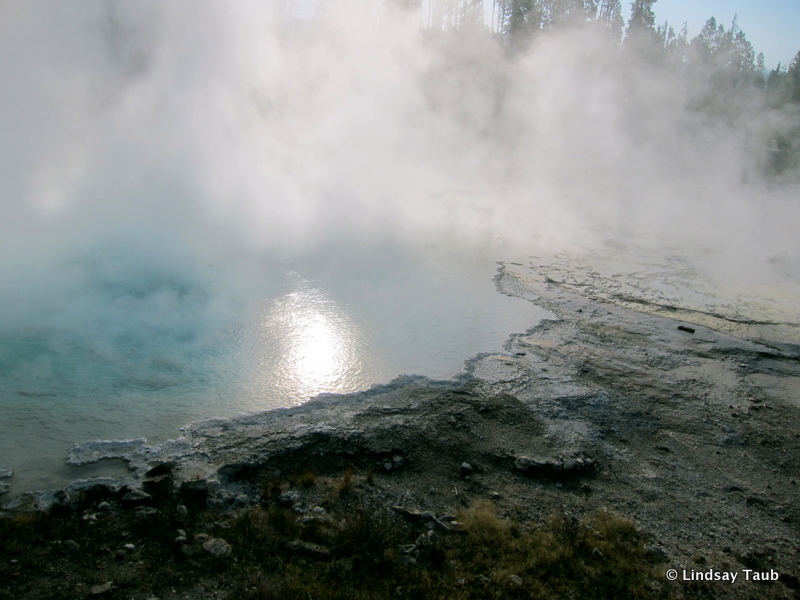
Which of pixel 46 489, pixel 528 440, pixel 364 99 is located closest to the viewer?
pixel 46 489

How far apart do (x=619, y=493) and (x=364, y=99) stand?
35.2 ft

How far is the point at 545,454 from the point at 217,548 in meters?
2.06

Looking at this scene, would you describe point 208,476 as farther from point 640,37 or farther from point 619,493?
point 640,37

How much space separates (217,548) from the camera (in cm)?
260

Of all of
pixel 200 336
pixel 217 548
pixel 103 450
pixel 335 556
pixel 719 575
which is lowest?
pixel 719 575

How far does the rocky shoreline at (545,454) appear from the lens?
2.99 meters

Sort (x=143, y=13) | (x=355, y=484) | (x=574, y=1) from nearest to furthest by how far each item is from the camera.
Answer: (x=355, y=484)
(x=143, y=13)
(x=574, y=1)

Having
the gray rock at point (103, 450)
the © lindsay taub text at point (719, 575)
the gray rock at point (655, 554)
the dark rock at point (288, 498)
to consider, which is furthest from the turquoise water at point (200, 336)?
the © lindsay taub text at point (719, 575)

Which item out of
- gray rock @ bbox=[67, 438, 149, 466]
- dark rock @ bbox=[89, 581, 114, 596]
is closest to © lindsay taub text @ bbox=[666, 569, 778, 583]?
dark rock @ bbox=[89, 581, 114, 596]

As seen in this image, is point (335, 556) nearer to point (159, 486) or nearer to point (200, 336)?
point (159, 486)

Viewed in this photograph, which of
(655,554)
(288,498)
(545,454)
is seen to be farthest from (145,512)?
(655,554)

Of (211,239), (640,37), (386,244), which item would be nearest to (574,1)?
(640,37)

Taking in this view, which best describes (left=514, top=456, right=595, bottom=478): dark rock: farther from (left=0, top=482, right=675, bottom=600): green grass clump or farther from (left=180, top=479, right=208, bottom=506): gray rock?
(left=180, top=479, right=208, bottom=506): gray rock

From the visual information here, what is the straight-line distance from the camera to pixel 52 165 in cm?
703
